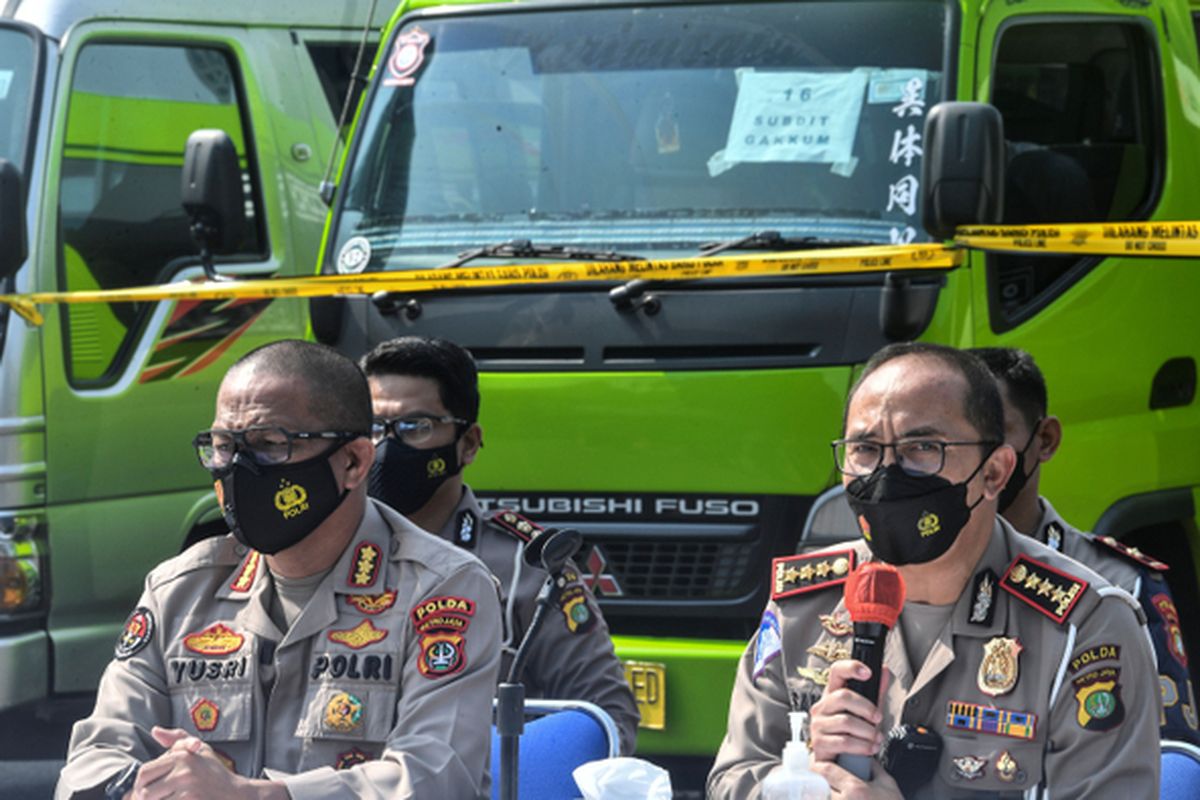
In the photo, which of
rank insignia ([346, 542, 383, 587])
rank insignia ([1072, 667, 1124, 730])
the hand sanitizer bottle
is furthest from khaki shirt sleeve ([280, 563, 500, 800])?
rank insignia ([1072, 667, 1124, 730])

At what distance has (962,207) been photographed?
5504mm

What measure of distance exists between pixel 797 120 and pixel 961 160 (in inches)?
25.3

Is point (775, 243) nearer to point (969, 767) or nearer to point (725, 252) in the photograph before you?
point (725, 252)

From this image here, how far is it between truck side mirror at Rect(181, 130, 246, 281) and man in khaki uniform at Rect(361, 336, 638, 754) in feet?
4.74

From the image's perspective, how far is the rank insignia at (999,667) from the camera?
3373mm

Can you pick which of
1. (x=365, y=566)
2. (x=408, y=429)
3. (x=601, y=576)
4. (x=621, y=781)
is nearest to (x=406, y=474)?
(x=408, y=429)

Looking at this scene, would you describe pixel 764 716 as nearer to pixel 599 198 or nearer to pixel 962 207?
pixel 962 207

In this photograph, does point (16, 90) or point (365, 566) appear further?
point (16, 90)

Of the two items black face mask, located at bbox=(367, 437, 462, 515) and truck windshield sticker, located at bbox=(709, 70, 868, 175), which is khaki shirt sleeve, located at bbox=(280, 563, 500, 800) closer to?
black face mask, located at bbox=(367, 437, 462, 515)

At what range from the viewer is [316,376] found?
12.3ft

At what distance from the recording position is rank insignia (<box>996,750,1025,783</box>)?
332cm

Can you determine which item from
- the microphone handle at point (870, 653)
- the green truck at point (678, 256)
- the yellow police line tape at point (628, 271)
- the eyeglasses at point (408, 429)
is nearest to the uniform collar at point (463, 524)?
the eyeglasses at point (408, 429)

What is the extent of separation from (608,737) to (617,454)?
1910mm

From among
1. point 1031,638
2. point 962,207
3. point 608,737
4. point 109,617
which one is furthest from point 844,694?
point 109,617
